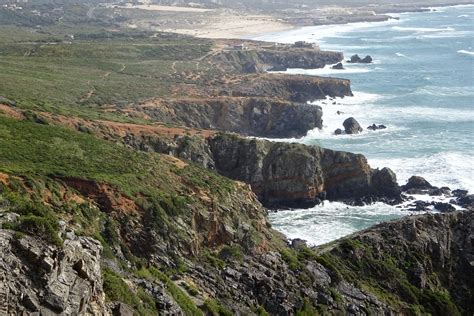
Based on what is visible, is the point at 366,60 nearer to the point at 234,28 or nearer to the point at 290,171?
the point at 234,28

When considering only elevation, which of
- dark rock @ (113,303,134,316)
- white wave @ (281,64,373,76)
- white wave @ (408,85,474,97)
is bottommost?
white wave @ (408,85,474,97)

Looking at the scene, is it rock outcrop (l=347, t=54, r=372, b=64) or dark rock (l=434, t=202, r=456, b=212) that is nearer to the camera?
dark rock (l=434, t=202, r=456, b=212)

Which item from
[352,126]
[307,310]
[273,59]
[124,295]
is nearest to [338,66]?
[273,59]

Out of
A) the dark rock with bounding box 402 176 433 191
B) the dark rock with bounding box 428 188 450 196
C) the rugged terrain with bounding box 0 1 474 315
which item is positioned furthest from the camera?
the dark rock with bounding box 402 176 433 191

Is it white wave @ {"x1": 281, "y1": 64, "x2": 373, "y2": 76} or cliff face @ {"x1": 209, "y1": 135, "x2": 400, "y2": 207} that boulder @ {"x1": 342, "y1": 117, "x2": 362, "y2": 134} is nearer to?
cliff face @ {"x1": 209, "y1": 135, "x2": 400, "y2": 207}

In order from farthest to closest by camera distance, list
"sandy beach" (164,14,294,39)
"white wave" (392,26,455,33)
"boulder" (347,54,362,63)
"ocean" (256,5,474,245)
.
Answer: "white wave" (392,26,455,33)
"sandy beach" (164,14,294,39)
"boulder" (347,54,362,63)
"ocean" (256,5,474,245)

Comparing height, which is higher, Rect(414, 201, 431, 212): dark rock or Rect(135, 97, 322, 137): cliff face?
Rect(135, 97, 322, 137): cliff face

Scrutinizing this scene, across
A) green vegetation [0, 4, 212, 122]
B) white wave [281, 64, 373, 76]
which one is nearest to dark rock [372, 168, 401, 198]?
green vegetation [0, 4, 212, 122]
